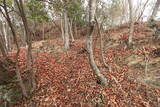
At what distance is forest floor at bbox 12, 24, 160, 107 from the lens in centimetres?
455

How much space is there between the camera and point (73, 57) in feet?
27.1

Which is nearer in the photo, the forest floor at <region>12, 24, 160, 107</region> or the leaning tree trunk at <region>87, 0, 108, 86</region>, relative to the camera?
the leaning tree trunk at <region>87, 0, 108, 86</region>

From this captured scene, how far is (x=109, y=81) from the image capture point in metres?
5.25

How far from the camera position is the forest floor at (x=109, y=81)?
455 cm

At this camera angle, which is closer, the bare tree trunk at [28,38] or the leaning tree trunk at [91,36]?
the leaning tree trunk at [91,36]

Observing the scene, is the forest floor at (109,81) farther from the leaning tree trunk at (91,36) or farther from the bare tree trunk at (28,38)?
the bare tree trunk at (28,38)

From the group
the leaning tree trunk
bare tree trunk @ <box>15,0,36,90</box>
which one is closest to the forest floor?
the leaning tree trunk

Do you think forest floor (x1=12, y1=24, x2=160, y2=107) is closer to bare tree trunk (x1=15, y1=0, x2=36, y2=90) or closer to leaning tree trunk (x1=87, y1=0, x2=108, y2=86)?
leaning tree trunk (x1=87, y1=0, x2=108, y2=86)

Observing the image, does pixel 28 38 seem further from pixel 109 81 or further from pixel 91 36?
pixel 109 81

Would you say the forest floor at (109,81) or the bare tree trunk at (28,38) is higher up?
the bare tree trunk at (28,38)

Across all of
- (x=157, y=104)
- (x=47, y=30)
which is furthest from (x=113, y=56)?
(x=47, y=30)

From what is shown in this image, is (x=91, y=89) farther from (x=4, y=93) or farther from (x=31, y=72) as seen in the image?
(x=4, y=93)

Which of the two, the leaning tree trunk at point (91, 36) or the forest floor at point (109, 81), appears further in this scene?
the forest floor at point (109, 81)

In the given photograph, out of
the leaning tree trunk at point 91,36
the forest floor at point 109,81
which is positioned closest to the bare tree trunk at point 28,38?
the forest floor at point 109,81
